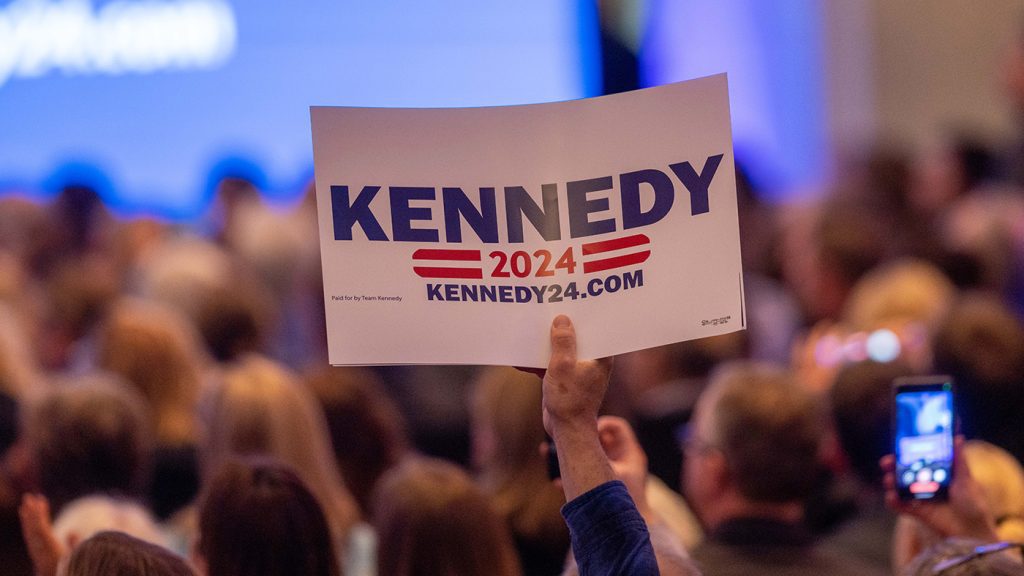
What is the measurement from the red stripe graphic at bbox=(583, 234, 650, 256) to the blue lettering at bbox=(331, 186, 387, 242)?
369mm

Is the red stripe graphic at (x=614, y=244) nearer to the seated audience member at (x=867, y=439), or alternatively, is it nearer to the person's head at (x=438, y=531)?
the person's head at (x=438, y=531)

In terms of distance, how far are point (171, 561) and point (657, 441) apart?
3013 mm

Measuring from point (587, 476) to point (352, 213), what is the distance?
2.10 ft

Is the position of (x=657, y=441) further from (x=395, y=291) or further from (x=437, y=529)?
(x=395, y=291)

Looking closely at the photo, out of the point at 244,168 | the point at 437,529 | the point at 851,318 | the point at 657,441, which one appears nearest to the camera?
the point at 437,529

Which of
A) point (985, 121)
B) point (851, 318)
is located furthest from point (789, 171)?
point (851, 318)

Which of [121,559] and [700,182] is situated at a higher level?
[700,182]

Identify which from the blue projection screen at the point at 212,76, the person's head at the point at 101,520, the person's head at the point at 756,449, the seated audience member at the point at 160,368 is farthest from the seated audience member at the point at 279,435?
the blue projection screen at the point at 212,76

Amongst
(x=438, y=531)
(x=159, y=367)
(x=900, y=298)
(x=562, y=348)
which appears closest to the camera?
(x=562, y=348)

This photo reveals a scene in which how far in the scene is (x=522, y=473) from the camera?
3963 millimetres

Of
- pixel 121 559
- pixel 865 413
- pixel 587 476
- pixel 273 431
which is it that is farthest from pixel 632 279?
pixel 273 431

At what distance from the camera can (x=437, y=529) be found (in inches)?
129

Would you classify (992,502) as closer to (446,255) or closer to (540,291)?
(540,291)

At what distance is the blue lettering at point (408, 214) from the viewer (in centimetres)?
248
